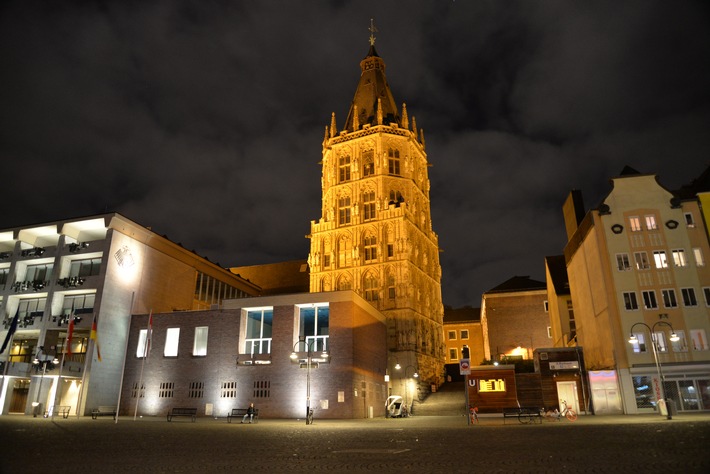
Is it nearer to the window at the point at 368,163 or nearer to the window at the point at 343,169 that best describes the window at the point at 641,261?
the window at the point at 368,163

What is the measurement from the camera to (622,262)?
4297cm

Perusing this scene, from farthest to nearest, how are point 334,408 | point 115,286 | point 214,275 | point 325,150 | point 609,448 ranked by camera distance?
1. point 325,150
2. point 214,275
3. point 115,286
4. point 334,408
5. point 609,448

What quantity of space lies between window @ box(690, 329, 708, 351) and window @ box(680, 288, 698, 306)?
86.0 inches

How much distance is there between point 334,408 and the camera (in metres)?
41.2

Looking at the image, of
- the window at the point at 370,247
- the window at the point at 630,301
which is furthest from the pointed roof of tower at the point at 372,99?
the window at the point at 630,301

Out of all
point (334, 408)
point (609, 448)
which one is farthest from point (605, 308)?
point (609, 448)

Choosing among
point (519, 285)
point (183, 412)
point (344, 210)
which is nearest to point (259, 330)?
point (183, 412)

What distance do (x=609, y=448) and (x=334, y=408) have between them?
3030cm

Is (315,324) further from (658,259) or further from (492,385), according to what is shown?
(658,259)

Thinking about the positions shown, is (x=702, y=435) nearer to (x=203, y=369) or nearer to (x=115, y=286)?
(x=203, y=369)

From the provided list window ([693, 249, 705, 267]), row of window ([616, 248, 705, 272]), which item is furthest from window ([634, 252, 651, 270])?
window ([693, 249, 705, 267])

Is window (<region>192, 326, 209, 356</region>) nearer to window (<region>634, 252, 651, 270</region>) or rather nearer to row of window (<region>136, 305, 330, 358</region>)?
row of window (<region>136, 305, 330, 358</region>)

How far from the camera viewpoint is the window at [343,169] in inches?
3041

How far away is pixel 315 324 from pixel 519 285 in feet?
145
